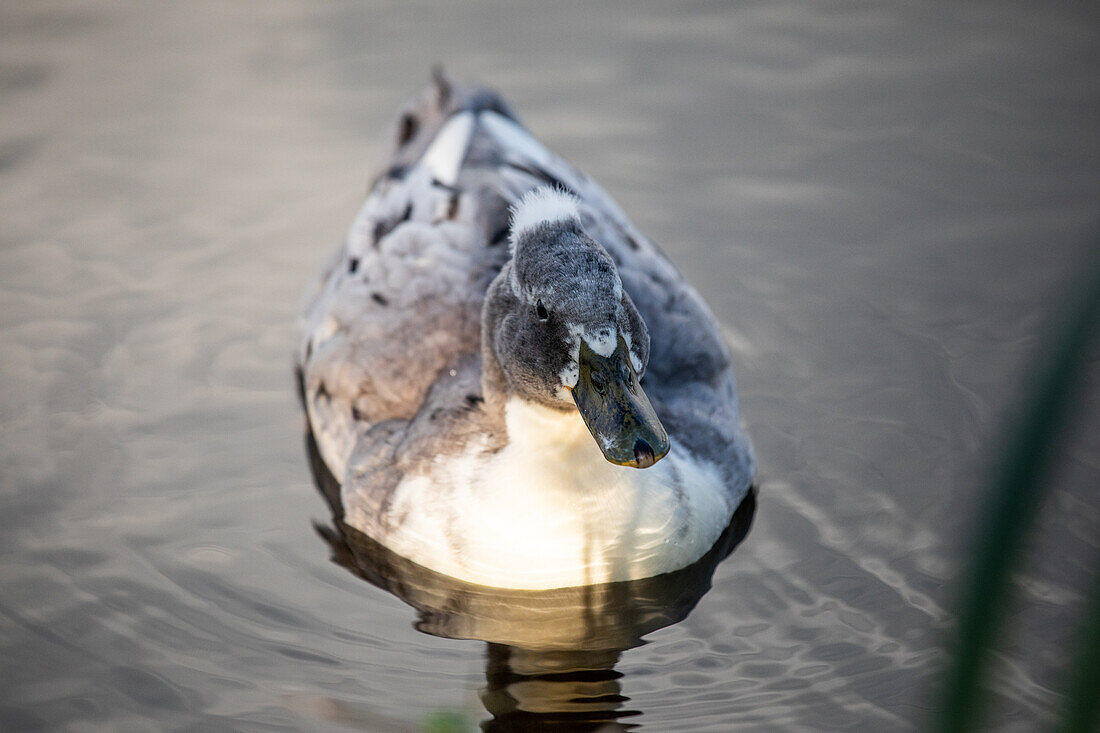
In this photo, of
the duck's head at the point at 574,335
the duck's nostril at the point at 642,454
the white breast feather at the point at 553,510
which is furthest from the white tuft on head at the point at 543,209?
the duck's nostril at the point at 642,454

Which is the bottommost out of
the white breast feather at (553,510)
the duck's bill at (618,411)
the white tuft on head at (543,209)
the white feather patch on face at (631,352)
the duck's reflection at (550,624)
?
the duck's reflection at (550,624)

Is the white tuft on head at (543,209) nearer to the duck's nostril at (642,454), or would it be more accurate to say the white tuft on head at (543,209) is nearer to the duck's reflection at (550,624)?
the duck's nostril at (642,454)

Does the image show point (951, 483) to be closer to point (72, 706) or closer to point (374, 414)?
point (374, 414)

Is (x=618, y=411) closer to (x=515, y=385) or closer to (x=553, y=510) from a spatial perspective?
(x=515, y=385)

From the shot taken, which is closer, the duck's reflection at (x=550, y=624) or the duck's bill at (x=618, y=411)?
the duck's bill at (x=618, y=411)

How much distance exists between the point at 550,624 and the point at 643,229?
3.24 m

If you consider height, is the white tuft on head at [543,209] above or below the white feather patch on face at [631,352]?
above

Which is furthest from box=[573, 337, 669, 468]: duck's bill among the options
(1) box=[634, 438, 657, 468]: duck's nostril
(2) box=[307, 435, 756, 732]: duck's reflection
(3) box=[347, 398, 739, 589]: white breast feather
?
(2) box=[307, 435, 756, 732]: duck's reflection

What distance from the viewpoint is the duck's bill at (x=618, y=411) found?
161 inches

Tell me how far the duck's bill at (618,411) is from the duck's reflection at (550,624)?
99cm

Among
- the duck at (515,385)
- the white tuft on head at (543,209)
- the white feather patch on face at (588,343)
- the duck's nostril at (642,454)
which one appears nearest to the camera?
the duck's nostril at (642,454)

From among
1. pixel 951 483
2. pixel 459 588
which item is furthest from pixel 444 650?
pixel 951 483

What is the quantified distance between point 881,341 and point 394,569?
2.93 metres

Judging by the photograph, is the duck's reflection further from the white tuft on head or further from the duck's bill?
the white tuft on head
